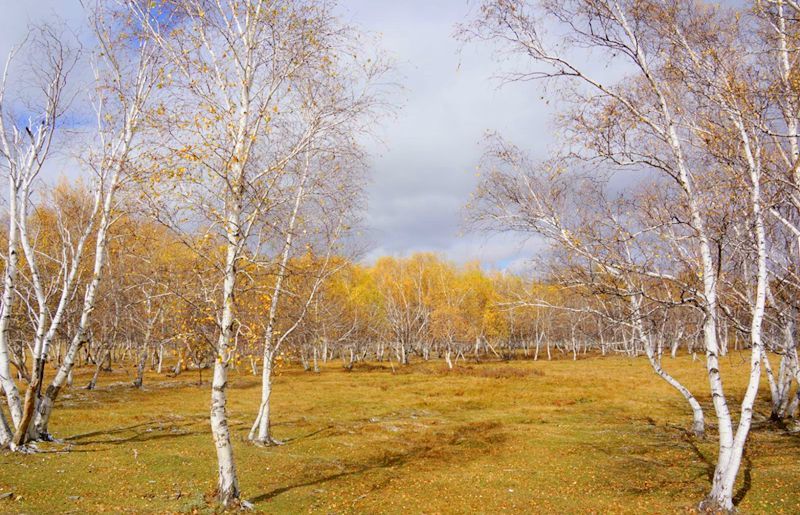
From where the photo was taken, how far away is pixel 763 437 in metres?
18.2

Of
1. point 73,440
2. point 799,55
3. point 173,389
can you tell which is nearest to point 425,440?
point 73,440

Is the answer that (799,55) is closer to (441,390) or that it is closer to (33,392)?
(33,392)

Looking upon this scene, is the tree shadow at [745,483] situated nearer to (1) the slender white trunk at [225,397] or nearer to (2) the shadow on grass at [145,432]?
(1) the slender white trunk at [225,397]

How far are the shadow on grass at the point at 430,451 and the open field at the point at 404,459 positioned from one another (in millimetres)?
67

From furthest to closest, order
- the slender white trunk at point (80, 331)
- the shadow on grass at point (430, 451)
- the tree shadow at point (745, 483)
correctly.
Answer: the slender white trunk at point (80, 331)
the shadow on grass at point (430, 451)
the tree shadow at point (745, 483)

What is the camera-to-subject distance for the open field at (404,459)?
11.2 meters

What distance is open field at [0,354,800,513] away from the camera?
11227mm

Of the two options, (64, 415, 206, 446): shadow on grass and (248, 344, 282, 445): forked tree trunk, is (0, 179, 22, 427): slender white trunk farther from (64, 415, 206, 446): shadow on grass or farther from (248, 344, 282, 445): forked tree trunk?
(248, 344, 282, 445): forked tree trunk

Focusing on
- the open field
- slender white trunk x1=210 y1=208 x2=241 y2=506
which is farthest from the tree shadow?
slender white trunk x1=210 y1=208 x2=241 y2=506

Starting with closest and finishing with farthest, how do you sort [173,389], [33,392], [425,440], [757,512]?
[757,512], [33,392], [425,440], [173,389]

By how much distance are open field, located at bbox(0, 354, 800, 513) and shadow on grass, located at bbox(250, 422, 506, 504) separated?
0.07 meters

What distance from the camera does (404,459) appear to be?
16.4 metres

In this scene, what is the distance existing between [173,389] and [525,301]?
3075 centimetres

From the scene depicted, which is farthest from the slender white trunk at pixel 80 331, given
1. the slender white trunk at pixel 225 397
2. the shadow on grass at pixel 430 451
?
the shadow on grass at pixel 430 451
